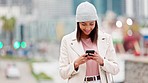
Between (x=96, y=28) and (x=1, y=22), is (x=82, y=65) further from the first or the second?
(x=1, y=22)

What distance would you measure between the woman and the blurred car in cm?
585

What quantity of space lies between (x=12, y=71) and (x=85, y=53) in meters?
6.57

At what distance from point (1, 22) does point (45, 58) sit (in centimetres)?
114

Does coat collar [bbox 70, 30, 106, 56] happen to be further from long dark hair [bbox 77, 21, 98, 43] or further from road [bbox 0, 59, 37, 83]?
road [bbox 0, 59, 37, 83]

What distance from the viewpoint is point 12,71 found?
771 cm

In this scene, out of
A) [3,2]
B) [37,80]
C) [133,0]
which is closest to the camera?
[37,80]

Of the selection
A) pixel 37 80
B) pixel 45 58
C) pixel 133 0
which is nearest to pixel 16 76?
pixel 37 80

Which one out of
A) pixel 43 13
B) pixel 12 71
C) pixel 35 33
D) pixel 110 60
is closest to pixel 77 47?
pixel 110 60

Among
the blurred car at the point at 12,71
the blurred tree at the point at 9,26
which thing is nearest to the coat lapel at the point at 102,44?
the blurred car at the point at 12,71

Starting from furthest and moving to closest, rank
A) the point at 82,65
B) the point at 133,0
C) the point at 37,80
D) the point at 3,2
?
the point at 133,0
the point at 3,2
the point at 37,80
the point at 82,65

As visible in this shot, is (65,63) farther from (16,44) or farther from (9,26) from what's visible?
(9,26)

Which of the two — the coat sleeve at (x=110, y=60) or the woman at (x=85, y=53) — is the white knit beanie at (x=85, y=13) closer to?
the woman at (x=85, y=53)

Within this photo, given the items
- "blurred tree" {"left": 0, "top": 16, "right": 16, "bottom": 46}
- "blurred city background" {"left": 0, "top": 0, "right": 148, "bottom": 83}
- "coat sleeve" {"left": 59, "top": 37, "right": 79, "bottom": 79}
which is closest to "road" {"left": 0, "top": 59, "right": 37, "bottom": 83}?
"blurred city background" {"left": 0, "top": 0, "right": 148, "bottom": 83}

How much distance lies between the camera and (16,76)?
7152 millimetres
